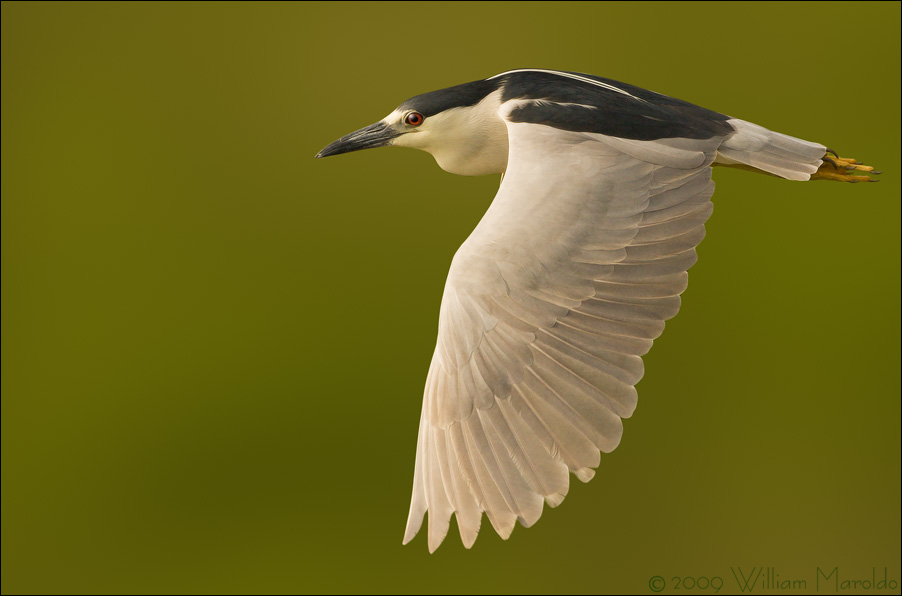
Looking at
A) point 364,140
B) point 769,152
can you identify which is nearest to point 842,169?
point 769,152

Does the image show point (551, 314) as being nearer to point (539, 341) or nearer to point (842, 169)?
point (539, 341)

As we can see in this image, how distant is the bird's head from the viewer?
6.88 feet

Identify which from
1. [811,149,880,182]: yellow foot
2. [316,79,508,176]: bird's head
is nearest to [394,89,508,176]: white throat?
[316,79,508,176]: bird's head

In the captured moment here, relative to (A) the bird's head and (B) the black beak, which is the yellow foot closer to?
(A) the bird's head

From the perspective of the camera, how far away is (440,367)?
172cm

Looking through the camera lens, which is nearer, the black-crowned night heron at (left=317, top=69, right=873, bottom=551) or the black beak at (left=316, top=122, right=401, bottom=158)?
the black-crowned night heron at (left=317, top=69, right=873, bottom=551)

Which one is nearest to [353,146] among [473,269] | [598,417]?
[473,269]

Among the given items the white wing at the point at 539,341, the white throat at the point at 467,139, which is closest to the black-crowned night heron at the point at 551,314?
the white wing at the point at 539,341

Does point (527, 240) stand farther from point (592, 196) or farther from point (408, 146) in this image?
point (408, 146)

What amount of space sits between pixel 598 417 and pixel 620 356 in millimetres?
116

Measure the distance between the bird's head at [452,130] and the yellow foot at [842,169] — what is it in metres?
0.71

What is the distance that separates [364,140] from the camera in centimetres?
218

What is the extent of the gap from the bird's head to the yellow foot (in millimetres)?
712

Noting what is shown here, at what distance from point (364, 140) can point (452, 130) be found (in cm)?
21
